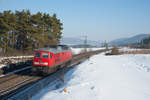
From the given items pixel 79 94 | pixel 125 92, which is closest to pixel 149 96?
pixel 125 92

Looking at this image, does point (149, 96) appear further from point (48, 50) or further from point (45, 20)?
Result: point (45, 20)

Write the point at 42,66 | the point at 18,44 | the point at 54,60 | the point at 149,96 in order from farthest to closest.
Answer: the point at 18,44 < the point at 54,60 < the point at 42,66 < the point at 149,96

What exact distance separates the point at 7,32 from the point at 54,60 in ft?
56.6

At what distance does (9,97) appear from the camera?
10664 millimetres

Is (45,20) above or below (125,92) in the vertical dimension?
above

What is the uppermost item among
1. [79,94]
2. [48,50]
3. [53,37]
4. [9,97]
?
[53,37]

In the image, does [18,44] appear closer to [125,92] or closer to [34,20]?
[34,20]

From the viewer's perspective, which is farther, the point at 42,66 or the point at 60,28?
the point at 60,28

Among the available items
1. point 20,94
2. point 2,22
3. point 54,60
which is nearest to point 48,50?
point 54,60

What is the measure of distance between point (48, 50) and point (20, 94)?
695 centimetres


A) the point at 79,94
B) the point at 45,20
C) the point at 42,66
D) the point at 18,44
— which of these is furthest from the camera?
the point at 45,20

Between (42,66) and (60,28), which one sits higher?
(60,28)

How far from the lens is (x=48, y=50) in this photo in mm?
17078

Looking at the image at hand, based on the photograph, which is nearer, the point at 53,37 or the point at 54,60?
the point at 54,60
